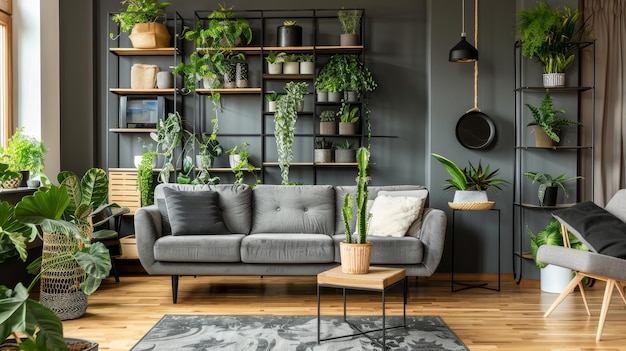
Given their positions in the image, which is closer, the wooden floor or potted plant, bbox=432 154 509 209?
the wooden floor

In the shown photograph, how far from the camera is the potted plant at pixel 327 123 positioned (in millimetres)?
6027

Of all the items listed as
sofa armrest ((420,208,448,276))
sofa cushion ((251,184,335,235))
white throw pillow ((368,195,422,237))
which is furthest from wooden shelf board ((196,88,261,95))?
sofa armrest ((420,208,448,276))

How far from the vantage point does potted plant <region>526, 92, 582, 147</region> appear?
5.56 metres

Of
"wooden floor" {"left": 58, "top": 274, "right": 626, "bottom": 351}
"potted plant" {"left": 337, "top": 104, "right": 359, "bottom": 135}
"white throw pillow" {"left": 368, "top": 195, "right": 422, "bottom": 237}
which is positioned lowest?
"wooden floor" {"left": 58, "top": 274, "right": 626, "bottom": 351}

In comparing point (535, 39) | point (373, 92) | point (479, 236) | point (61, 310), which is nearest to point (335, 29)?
point (373, 92)

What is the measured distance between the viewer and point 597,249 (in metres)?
4.27

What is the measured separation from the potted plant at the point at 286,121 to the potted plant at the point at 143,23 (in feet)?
4.25

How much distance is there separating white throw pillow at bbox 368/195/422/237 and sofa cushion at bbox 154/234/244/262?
42.4 inches

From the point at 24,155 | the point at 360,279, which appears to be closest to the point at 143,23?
the point at 24,155

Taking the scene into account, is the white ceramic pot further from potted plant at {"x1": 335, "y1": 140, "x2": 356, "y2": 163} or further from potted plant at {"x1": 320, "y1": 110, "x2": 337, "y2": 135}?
potted plant at {"x1": 320, "y1": 110, "x2": 337, "y2": 135}

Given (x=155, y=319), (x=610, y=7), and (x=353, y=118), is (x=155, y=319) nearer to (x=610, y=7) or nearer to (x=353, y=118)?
(x=353, y=118)

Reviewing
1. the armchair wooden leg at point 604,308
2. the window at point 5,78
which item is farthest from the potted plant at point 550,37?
the window at point 5,78

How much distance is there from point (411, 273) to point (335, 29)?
2616mm

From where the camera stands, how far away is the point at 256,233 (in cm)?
537
